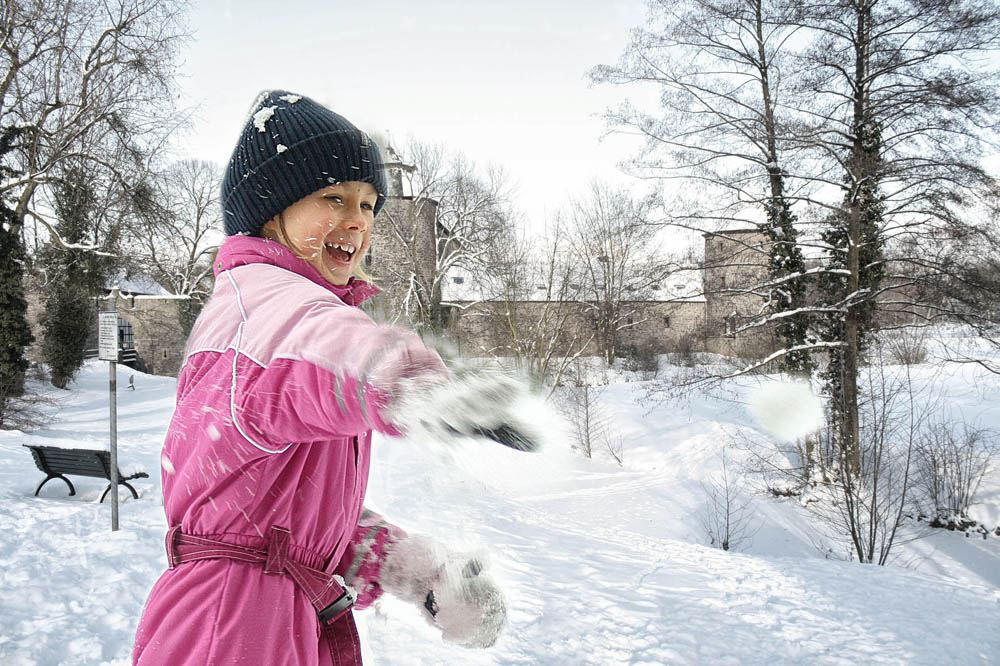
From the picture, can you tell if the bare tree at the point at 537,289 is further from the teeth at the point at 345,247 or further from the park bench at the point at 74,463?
the teeth at the point at 345,247

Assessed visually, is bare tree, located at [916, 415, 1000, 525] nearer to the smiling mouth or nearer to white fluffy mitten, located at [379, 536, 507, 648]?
white fluffy mitten, located at [379, 536, 507, 648]

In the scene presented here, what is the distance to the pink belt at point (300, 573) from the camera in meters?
0.82

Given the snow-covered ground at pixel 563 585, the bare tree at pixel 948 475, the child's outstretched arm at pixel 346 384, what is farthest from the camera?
the bare tree at pixel 948 475

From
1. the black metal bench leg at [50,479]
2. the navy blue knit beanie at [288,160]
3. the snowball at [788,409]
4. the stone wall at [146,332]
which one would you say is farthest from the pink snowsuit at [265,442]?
the stone wall at [146,332]

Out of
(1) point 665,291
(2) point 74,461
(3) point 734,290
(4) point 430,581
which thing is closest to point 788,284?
(3) point 734,290

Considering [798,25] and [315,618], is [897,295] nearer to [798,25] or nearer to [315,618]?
[798,25]

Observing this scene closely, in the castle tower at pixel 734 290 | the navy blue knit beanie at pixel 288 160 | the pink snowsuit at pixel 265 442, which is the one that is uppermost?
the castle tower at pixel 734 290

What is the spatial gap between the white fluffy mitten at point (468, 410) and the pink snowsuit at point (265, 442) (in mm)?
18

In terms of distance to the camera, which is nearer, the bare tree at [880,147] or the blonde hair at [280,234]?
the blonde hair at [280,234]

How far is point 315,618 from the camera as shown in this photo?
3.01ft

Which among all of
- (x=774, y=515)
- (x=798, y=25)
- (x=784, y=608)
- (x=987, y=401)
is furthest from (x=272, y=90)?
(x=987, y=401)

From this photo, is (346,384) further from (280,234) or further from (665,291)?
(665,291)

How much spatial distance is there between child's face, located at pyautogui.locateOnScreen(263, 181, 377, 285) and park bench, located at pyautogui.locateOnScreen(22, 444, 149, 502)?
798cm

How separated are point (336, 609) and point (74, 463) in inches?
330
